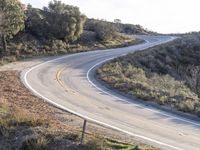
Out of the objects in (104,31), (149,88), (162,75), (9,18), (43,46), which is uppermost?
(9,18)

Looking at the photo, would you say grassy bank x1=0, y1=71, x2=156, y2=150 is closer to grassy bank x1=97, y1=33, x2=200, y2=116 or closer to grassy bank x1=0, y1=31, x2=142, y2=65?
grassy bank x1=97, y1=33, x2=200, y2=116

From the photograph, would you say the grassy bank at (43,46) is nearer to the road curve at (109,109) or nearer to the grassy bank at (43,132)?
the road curve at (109,109)

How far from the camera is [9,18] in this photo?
4444 cm

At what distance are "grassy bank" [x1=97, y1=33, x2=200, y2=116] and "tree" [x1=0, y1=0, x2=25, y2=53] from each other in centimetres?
1056

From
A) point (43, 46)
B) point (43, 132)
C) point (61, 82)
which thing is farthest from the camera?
point (43, 46)

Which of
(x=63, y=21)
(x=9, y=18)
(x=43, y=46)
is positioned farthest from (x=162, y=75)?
(x=63, y=21)

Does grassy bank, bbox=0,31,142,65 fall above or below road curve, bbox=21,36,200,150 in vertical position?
above

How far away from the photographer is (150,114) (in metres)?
20.7

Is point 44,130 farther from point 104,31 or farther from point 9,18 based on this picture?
point 104,31

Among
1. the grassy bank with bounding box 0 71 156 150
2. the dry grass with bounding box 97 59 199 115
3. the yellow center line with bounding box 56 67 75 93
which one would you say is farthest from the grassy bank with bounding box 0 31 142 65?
the grassy bank with bounding box 0 71 156 150

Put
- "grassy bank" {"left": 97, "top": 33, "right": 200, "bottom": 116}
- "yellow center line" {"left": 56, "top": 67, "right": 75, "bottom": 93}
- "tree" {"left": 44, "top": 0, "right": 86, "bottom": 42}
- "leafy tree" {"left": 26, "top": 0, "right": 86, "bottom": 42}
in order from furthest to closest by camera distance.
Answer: "tree" {"left": 44, "top": 0, "right": 86, "bottom": 42} < "leafy tree" {"left": 26, "top": 0, "right": 86, "bottom": 42} < "yellow center line" {"left": 56, "top": 67, "right": 75, "bottom": 93} < "grassy bank" {"left": 97, "top": 33, "right": 200, "bottom": 116}

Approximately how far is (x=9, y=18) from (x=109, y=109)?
26.0 metres

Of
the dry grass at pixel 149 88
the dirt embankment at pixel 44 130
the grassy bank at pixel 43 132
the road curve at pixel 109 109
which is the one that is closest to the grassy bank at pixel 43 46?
the road curve at pixel 109 109

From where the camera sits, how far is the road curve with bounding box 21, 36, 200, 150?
1647 cm
